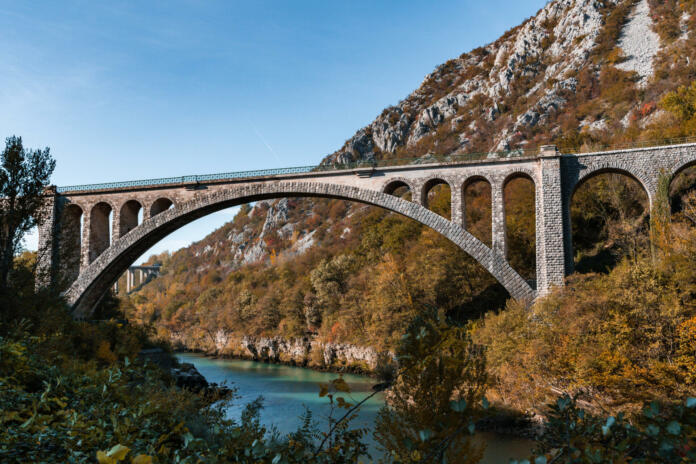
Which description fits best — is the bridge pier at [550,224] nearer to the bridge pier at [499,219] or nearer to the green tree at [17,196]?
the bridge pier at [499,219]

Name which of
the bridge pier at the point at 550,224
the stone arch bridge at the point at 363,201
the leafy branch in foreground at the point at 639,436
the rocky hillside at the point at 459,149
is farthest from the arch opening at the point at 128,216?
the leafy branch in foreground at the point at 639,436

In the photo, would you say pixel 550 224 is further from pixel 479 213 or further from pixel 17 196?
pixel 17 196

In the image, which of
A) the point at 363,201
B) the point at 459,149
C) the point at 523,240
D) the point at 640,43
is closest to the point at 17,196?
the point at 363,201

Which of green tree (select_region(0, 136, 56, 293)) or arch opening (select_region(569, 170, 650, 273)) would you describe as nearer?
green tree (select_region(0, 136, 56, 293))

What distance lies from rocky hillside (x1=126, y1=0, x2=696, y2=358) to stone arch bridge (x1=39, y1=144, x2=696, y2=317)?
290 inches

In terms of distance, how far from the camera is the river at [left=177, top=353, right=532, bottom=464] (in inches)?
535

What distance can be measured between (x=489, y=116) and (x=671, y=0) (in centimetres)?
2087

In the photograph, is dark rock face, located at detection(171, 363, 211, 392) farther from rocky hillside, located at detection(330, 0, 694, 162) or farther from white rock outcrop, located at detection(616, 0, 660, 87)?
white rock outcrop, located at detection(616, 0, 660, 87)

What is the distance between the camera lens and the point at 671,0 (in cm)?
4850

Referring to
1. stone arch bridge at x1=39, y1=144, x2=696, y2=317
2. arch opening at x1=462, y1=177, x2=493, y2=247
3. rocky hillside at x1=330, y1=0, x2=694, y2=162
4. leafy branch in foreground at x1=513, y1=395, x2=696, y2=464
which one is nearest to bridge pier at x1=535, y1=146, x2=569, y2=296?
stone arch bridge at x1=39, y1=144, x2=696, y2=317

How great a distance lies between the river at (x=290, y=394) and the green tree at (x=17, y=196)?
26.1 feet

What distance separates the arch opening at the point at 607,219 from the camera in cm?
2186

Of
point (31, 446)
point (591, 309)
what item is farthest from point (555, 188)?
point (31, 446)

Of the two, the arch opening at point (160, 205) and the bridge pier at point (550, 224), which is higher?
the arch opening at point (160, 205)
